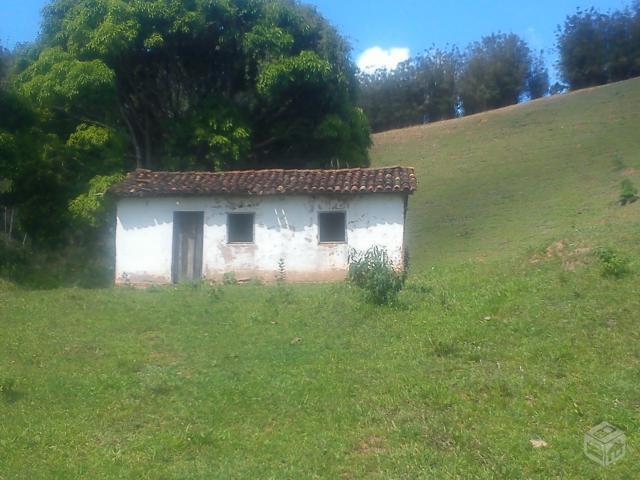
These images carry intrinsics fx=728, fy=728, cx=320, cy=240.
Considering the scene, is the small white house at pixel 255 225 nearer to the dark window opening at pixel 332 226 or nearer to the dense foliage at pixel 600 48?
the dark window opening at pixel 332 226

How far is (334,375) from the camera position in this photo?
7906 mm

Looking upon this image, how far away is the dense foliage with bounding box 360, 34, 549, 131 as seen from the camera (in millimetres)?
46281

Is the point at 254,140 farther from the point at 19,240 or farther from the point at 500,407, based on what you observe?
the point at 500,407

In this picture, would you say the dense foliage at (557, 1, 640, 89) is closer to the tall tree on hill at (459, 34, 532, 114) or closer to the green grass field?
the tall tree on hill at (459, 34, 532, 114)

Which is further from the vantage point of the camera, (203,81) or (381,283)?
(203,81)

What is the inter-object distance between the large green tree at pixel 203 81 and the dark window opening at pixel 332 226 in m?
3.96

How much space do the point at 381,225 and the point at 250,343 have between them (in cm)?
688

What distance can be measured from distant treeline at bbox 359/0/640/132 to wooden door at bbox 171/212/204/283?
1213 inches

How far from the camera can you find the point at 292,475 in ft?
18.9

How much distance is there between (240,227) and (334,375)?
28.6 feet

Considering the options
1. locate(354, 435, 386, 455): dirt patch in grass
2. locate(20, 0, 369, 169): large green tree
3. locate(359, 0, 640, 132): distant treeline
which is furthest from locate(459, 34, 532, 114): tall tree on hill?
locate(354, 435, 386, 455): dirt patch in grass

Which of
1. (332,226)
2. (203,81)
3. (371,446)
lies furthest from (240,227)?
(371,446)

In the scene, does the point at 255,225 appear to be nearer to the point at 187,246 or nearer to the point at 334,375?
the point at 187,246

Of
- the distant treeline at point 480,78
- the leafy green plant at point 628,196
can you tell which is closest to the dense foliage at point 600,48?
the distant treeline at point 480,78
